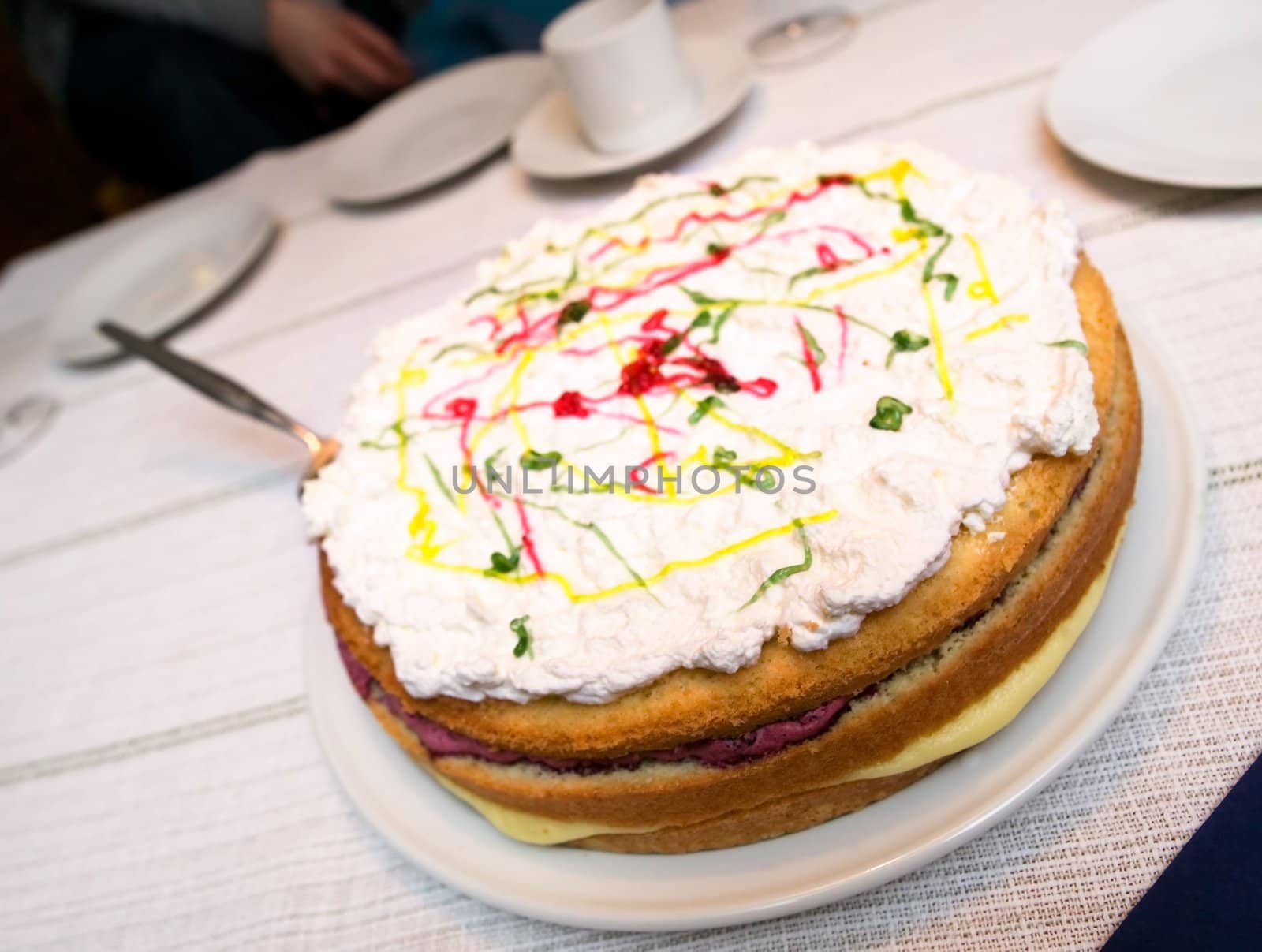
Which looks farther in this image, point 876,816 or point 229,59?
point 229,59

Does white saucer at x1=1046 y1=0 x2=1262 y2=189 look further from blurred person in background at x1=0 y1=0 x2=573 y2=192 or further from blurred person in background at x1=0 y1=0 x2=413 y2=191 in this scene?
blurred person in background at x1=0 y1=0 x2=413 y2=191

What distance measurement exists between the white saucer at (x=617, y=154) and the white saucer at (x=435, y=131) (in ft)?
0.53

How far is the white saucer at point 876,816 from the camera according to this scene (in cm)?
102

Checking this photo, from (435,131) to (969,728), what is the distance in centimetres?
244

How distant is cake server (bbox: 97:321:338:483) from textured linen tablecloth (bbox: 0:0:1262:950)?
198 millimetres

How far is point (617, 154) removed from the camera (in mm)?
2318

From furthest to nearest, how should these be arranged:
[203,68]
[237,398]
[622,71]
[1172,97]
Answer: [203,68] < [622,71] < [237,398] < [1172,97]

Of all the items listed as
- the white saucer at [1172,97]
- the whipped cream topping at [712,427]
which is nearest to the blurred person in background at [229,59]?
the white saucer at [1172,97]

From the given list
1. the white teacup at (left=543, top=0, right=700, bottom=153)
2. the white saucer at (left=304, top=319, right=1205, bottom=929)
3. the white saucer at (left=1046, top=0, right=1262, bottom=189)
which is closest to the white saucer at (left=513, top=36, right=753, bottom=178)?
the white teacup at (left=543, top=0, right=700, bottom=153)

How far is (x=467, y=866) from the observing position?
118cm

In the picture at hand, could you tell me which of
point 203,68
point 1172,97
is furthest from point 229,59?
point 1172,97

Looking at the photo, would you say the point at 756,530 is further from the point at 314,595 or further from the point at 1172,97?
the point at 1172,97

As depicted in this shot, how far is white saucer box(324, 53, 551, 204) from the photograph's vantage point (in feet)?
8.75

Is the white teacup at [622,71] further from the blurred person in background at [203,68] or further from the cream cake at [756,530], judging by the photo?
the blurred person in background at [203,68]
